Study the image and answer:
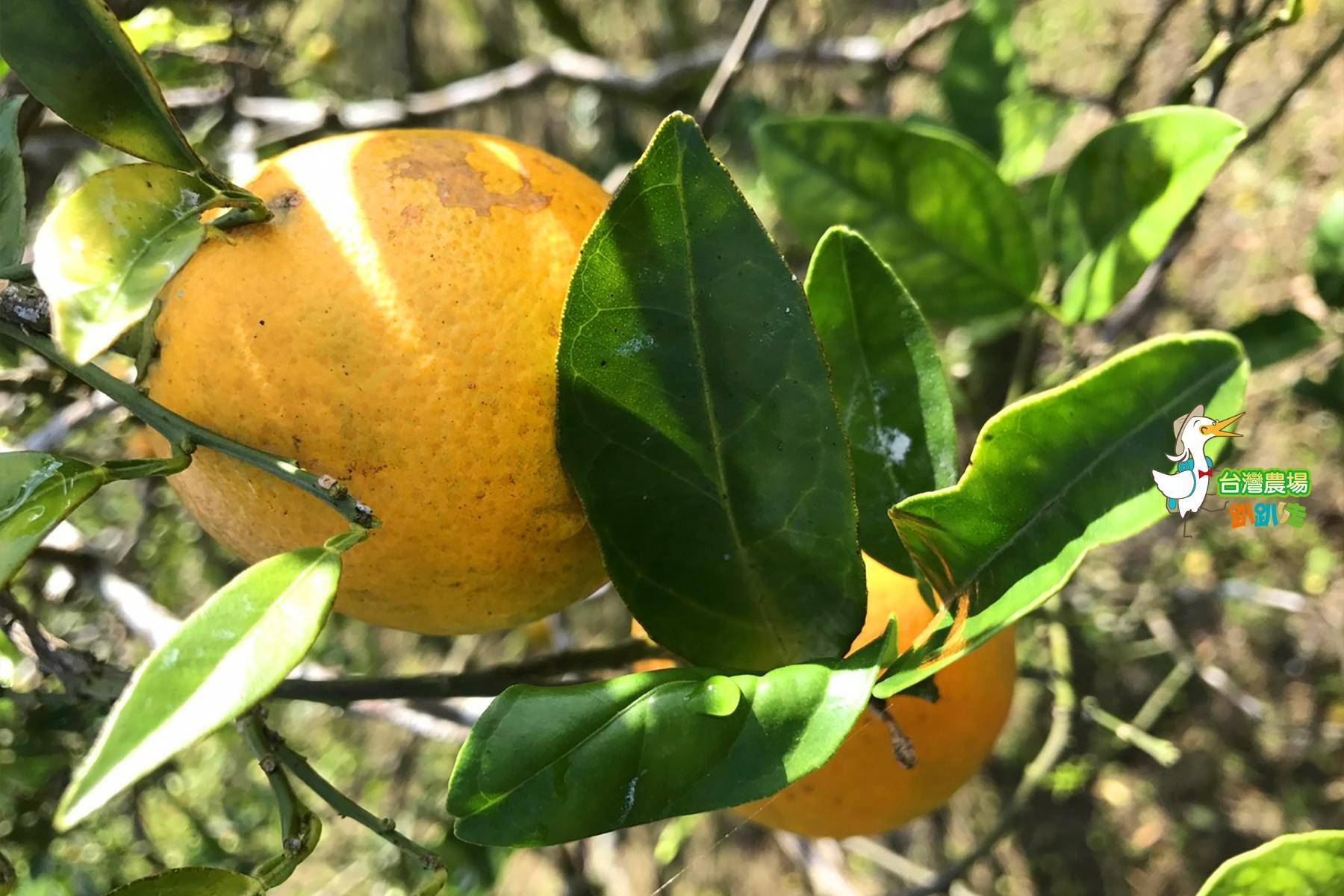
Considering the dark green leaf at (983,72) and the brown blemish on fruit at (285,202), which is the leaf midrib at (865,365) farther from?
the dark green leaf at (983,72)

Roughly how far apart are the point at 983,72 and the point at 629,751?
2.78 ft

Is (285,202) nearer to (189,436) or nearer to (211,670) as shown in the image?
(189,436)

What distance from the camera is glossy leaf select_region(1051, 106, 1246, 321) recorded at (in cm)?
66

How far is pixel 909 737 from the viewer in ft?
2.13

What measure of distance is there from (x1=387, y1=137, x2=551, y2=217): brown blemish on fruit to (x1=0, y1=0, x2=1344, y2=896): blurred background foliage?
0.74m

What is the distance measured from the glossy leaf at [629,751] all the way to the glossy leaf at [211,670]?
0.32ft

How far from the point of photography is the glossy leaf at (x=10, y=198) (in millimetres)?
474

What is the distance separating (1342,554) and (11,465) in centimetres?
193

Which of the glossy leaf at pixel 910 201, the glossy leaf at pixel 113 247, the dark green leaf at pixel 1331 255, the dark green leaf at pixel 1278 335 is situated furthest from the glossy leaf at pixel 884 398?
the dark green leaf at pixel 1331 255

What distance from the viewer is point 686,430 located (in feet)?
1.62

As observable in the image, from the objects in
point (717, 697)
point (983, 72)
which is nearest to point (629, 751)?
point (717, 697)

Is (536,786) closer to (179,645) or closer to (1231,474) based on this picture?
(179,645)

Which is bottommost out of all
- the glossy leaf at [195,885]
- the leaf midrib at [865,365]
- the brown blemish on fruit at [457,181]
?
the glossy leaf at [195,885]

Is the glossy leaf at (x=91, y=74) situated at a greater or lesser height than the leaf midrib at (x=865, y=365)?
greater
